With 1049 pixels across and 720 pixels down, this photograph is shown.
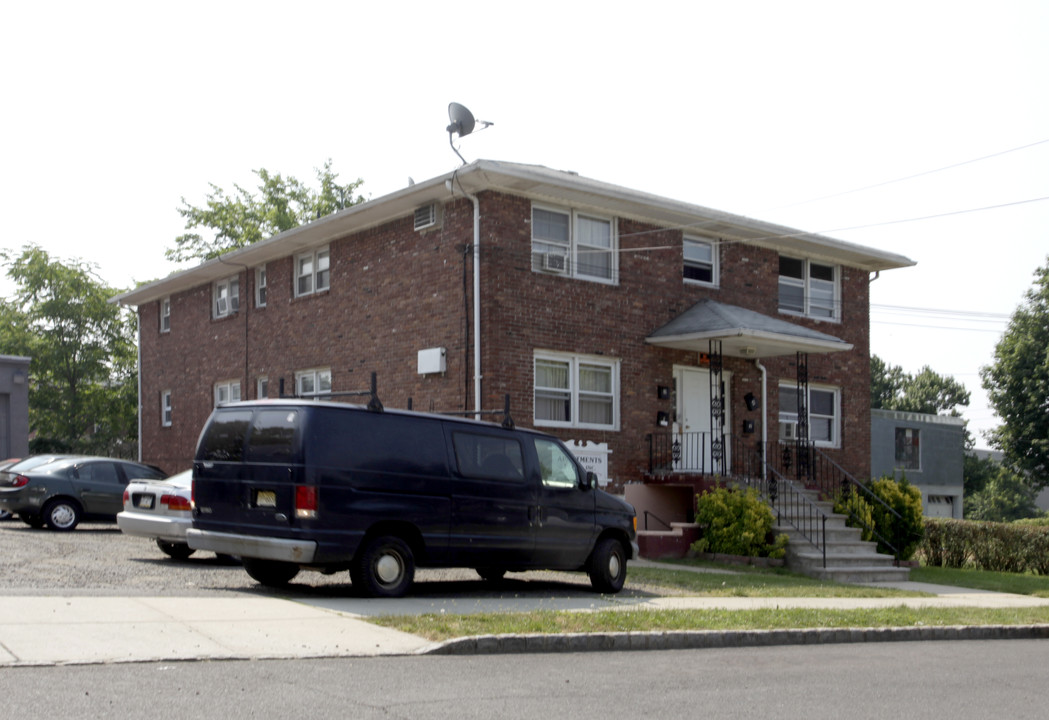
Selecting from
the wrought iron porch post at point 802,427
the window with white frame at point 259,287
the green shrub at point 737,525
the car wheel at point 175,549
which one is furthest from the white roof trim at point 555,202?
the car wheel at point 175,549

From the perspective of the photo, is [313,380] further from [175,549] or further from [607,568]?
[607,568]

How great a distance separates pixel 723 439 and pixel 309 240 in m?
9.04

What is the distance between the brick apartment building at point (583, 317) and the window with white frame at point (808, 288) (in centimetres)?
4

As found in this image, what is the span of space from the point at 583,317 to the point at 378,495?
29.4 feet

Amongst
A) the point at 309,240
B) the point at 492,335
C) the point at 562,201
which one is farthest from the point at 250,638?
the point at 309,240

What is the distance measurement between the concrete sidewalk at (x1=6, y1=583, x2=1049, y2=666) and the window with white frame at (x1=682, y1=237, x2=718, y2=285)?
10.4 metres

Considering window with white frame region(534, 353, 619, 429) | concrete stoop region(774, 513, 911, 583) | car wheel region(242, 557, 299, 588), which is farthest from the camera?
window with white frame region(534, 353, 619, 429)

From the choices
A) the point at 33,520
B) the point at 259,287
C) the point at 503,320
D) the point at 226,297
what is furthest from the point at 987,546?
the point at 33,520

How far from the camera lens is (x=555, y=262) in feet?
65.1

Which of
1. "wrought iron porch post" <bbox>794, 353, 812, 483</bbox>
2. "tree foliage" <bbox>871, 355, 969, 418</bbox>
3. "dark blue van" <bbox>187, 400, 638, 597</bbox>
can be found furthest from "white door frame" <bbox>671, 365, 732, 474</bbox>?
"tree foliage" <bbox>871, 355, 969, 418</bbox>

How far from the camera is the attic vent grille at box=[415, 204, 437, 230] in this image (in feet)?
65.6

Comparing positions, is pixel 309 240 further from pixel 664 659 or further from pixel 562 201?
pixel 664 659

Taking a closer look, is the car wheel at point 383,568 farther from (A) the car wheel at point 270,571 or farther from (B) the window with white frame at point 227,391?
(B) the window with white frame at point 227,391

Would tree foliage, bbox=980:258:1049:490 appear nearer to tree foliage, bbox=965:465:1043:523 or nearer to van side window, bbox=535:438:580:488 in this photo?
van side window, bbox=535:438:580:488
